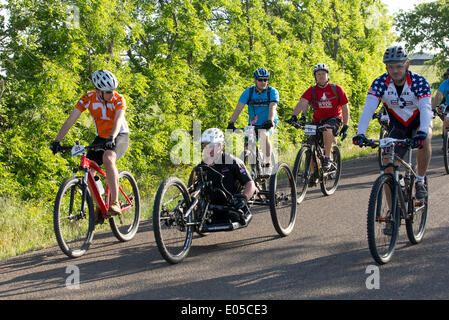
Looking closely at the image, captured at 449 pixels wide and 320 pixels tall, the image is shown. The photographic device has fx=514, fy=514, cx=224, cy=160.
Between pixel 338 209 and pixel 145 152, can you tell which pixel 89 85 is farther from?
pixel 338 209

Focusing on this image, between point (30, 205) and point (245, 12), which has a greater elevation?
point (245, 12)

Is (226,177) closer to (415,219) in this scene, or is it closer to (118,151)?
(118,151)

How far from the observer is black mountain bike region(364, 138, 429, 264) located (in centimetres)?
491

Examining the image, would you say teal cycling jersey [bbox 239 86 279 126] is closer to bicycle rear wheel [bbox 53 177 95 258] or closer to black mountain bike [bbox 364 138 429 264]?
black mountain bike [bbox 364 138 429 264]

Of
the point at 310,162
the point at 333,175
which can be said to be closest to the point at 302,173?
the point at 310,162

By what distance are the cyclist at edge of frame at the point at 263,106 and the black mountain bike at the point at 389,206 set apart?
111 inches

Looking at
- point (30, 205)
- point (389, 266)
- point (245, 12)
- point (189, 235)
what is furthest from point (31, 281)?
point (245, 12)

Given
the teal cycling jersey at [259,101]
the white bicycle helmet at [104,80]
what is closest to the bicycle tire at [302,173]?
the teal cycling jersey at [259,101]

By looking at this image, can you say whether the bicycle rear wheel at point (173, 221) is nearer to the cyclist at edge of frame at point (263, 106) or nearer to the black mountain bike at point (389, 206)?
the black mountain bike at point (389, 206)

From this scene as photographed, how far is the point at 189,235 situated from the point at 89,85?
10.8 meters

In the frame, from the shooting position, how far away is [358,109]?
25.8 meters

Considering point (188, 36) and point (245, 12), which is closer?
point (188, 36)

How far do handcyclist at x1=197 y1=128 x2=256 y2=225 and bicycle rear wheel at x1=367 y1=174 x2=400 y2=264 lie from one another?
1.53m

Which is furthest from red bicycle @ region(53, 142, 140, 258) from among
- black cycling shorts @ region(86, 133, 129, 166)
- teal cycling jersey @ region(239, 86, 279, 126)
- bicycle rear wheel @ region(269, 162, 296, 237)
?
teal cycling jersey @ region(239, 86, 279, 126)
